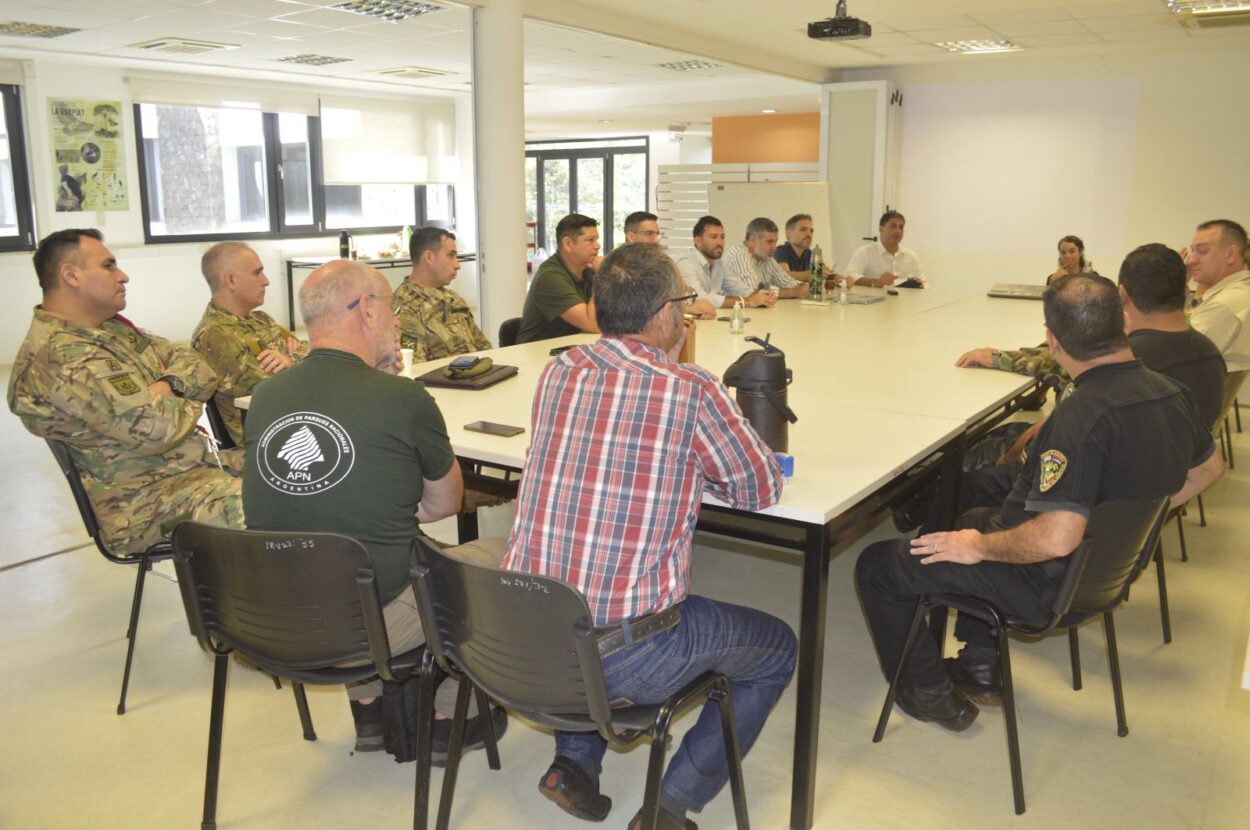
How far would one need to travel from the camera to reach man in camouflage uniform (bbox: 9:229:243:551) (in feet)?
8.47

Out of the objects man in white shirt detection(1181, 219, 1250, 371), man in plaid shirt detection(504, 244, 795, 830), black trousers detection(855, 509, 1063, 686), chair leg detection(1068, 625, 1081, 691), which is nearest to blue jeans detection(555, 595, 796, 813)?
man in plaid shirt detection(504, 244, 795, 830)

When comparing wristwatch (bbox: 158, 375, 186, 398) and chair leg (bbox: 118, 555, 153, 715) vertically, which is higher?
wristwatch (bbox: 158, 375, 186, 398)

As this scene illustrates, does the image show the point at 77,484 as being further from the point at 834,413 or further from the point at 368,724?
the point at 834,413

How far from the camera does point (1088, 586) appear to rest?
7.40ft

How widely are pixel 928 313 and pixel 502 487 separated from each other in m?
3.58

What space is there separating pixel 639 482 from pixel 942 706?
1.30m

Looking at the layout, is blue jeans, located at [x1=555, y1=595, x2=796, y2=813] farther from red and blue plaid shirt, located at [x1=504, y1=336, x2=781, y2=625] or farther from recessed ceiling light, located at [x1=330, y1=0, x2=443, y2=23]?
recessed ceiling light, located at [x1=330, y1=0, x2=443, y2=23]

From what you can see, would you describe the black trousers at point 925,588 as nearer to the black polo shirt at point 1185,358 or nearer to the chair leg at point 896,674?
the chair leg at point 896,674

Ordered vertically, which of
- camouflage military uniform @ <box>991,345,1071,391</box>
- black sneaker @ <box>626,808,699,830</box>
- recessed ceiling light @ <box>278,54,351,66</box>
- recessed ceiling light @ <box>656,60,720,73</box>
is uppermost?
recessed ceiling light @ <box>656,60,720,73</box>

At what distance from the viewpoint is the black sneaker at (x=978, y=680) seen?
2750 millimetres

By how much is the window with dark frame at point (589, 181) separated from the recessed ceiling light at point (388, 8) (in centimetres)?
914

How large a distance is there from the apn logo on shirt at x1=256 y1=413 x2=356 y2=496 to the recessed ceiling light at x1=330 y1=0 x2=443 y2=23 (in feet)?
16.3

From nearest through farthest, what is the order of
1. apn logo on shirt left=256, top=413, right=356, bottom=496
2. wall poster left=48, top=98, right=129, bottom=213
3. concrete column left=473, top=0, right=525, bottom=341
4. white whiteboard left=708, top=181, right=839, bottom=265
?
apn logo on shirt left=256, top=413, right=356, bottom=496 → concrete column left=473, top=0, right=525, bottom=341 → wall poster left=48, top=98, right=129, bottom=213 → white whiteboard left=708, top=181, right=839, bottom=265

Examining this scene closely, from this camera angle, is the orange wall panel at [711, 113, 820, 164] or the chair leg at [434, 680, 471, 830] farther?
the orange wall panel at [711, 113, 820, 164]
